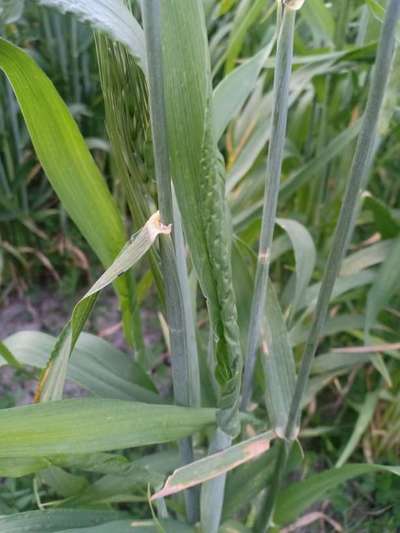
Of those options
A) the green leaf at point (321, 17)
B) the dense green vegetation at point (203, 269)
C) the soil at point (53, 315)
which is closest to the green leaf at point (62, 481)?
the dense green vegetation at point (203, 269)

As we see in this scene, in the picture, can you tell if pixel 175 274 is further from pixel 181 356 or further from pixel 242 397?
pixel 242 397

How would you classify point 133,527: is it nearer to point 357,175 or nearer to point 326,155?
point 357,175

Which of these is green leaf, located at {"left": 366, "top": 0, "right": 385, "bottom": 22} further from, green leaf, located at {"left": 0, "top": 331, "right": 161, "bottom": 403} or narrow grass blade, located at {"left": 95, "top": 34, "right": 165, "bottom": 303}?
green leaf, located at {"left": 0, "top": 331, "right": 161, "bottom": 403}

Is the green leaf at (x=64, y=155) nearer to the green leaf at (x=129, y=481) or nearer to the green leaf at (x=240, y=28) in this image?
the green leaf at (x=129, y=481)

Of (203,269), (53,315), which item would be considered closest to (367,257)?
(203,269)

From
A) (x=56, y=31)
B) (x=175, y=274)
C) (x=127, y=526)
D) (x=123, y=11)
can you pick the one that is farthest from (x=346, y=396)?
(x=56, y=31)
